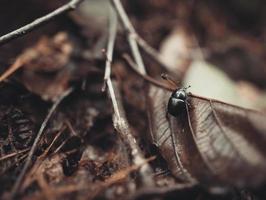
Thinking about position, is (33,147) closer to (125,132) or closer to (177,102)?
(125,132)

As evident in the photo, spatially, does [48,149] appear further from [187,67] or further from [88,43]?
[187,67]

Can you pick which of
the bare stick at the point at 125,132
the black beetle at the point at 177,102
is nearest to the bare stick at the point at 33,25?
the bare stick at the point at 125,132

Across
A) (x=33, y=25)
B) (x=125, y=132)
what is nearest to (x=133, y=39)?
(x=33, y=25)

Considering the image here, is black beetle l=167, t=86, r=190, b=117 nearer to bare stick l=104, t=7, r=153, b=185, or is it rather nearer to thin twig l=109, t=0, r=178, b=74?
bare stick l=104, t=7, r=153, b=185

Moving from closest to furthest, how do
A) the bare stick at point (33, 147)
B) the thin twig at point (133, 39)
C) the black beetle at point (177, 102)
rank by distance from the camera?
1. the bare stick at point (33, 147)
2. the black beetle at point (177, 102)
3. the thin twig at point (133, 39)

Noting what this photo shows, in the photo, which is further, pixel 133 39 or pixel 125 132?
pixel 133 39

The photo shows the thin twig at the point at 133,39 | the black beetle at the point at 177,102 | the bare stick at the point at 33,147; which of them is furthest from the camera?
the thin twig at the point at 133,39

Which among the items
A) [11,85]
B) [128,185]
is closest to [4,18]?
[11,85]

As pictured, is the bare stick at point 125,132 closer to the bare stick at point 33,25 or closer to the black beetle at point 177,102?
the black beetle at point 177,102

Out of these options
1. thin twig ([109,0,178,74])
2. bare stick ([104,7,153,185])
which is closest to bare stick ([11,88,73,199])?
bare stick ([104,7,153,185])

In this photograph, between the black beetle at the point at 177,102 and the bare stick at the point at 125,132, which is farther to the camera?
the black beetle at the point at 177,102

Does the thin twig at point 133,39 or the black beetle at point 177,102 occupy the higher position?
the thin twig at point 133,39

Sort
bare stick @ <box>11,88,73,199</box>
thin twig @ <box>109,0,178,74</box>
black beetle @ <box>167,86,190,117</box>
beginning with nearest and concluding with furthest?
bare stick @ <box>11,88,73,199</box>, black beetle @ <box>167,86,190,117</box>, thin twig @ <box>109,0,178,74</box>
